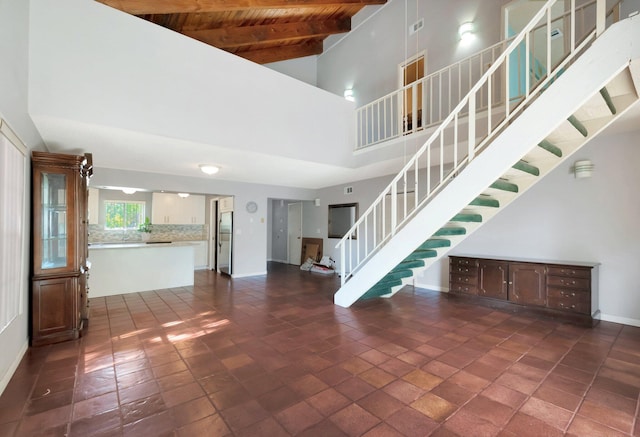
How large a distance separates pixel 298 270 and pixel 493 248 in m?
4.84

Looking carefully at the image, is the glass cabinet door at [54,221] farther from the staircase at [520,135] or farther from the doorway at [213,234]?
the doorway at [213,234]

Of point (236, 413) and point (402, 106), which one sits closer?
point (236, 413)

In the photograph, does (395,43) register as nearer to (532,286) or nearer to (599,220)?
(599,220)

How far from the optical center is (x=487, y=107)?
3869 millimetres

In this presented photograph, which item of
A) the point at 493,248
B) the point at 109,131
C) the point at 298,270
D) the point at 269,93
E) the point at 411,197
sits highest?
the point at 269,93

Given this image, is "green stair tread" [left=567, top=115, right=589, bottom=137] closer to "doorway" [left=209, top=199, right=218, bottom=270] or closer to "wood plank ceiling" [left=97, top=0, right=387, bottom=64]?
"wood plank ceiling" [left=97, top=0, right=387, bottom=64]

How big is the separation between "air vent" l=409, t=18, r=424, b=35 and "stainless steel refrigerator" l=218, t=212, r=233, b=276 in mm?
5619

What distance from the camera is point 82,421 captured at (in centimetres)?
183

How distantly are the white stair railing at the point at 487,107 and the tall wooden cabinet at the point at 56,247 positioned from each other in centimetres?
329

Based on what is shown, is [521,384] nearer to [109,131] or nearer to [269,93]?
[269,93]

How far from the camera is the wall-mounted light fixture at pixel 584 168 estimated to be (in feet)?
12.5

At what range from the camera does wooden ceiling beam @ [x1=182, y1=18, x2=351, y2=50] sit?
18.9 ft

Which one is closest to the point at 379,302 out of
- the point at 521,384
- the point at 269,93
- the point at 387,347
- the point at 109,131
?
the point at 387,347

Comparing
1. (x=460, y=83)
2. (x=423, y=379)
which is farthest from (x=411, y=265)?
(x=460, y=83)
